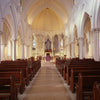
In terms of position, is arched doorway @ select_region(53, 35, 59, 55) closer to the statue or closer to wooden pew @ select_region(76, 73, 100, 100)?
the statue

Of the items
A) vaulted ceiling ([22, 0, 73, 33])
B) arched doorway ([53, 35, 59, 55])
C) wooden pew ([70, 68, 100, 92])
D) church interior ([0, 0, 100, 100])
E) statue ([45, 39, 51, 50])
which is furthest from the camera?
arched doorway ([53, 35, 59, 55])

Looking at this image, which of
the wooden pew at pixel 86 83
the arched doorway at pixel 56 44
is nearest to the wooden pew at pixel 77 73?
the wooden pew at pixel 86 83

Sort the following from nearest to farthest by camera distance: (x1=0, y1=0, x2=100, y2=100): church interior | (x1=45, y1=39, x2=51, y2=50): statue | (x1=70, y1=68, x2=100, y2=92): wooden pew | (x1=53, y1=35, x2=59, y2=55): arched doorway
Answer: (x1=70, y1=68, x2=100, y2=92): wooden pew → (x1=0, y1=0, x2=100, y2=100): church interior → (x1=45, y1=39, x2=51, y2=50): statue → (x1=53, y1=35, x2=59, y2=55): arched doorway

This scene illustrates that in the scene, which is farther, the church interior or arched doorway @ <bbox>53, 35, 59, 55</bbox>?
arched doorway @ <bbox>53, 35, 59, 55</bbox>

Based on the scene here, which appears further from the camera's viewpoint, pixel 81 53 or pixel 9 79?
pixel 81 53

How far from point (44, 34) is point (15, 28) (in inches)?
572

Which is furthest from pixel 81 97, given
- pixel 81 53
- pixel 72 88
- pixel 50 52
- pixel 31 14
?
pixel 31 14

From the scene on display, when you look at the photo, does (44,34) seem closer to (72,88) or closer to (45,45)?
(45,45)

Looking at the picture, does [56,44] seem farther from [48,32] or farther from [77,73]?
[77,73]

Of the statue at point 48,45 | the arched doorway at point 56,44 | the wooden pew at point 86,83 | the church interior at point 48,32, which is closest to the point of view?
the wooden pew at point 86,83

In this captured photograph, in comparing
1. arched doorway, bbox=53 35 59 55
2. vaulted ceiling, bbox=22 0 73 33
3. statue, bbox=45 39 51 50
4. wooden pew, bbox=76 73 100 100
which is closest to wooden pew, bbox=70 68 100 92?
wooden pew, bbox=76 73 100 100

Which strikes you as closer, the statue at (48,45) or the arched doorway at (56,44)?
the statue at (48,45)

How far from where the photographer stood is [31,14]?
26719 mm

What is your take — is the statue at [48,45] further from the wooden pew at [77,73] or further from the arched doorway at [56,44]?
the wooden pew at [77,73]
